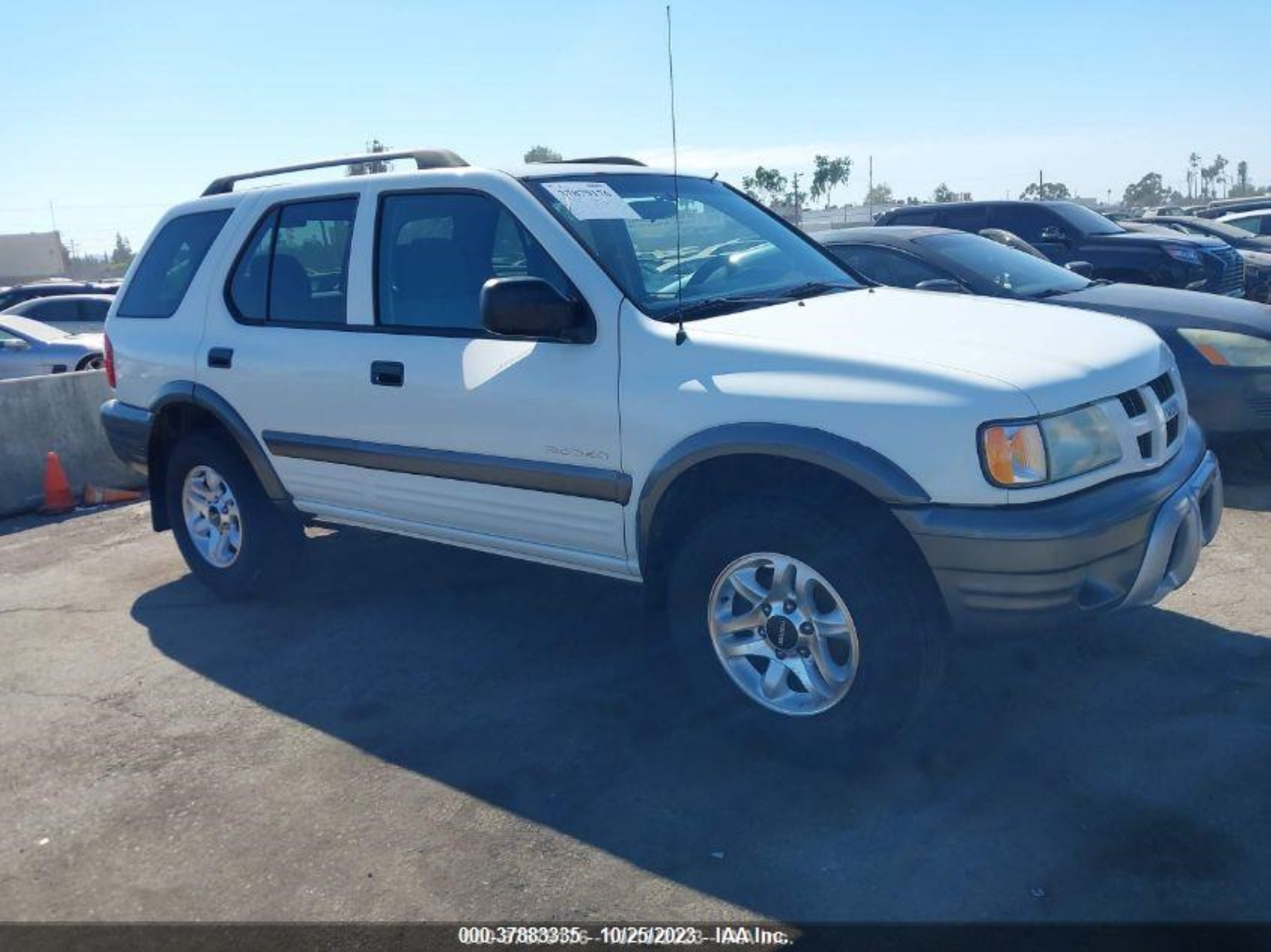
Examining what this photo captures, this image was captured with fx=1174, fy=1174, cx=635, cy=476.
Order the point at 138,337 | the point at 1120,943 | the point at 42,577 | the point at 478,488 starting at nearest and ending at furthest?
the point at 1120,943
the point at 478,488
the point at 138,337
the point at 42,577

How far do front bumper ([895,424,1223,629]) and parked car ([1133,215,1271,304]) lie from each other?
1240cm

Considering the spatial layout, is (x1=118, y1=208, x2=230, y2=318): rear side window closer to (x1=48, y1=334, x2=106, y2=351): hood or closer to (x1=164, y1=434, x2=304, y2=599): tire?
(x1=164, y1=434, x2=304, y2=599): tire

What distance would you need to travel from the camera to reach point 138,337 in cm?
586

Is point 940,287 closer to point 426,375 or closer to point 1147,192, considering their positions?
point 426,375

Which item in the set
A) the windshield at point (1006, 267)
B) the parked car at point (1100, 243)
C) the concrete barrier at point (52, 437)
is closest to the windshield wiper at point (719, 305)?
the windshield at point (1006, 267)

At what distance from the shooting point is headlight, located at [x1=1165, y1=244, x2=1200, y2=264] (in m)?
11.7

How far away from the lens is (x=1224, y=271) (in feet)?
40.7

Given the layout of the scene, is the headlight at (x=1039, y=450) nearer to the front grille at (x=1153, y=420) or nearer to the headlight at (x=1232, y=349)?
the front grille at (x=1153, y=420)

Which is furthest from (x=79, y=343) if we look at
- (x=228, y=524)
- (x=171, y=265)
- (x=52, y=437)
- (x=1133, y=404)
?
(x=1133, y=404)

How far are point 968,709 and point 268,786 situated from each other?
7.86 feet

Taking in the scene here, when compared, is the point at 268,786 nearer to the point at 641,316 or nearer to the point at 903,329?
the point at 641,316

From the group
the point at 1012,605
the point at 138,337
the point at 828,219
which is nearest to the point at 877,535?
the point at 1012,605

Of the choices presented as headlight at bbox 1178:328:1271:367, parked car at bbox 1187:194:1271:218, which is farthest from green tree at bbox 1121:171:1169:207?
headlight at bbox 1178:328:1271:367

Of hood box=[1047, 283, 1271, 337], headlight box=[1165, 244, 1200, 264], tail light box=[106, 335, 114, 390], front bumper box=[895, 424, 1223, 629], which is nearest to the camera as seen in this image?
front bumper box=[895, 424, 1223, 629]
